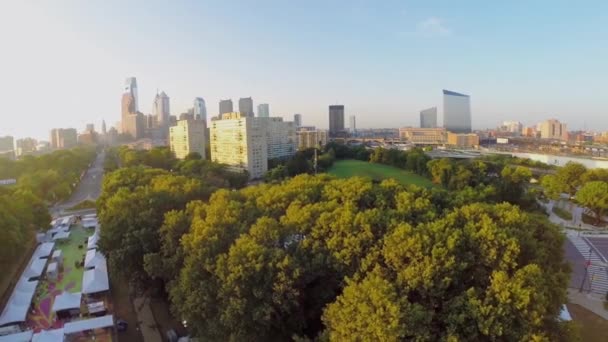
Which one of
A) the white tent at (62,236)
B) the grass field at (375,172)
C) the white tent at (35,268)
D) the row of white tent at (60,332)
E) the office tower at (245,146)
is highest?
the office tower at (245,146)

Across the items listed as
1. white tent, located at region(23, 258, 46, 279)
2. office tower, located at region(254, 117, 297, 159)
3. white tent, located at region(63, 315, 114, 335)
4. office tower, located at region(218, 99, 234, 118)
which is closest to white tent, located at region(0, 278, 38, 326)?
white tent, located at region(23, 258, 46, 279)

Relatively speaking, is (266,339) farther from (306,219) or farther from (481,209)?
(481,209)

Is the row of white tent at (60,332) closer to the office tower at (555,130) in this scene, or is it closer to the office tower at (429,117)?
the office tower at (555,130)

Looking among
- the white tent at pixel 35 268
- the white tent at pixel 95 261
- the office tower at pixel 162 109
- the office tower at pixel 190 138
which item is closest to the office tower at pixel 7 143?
the office tower at pixel 162 109

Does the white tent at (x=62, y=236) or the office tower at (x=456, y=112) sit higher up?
the office tower at (x=456, y=112)

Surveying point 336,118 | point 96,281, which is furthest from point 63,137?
point 96,281

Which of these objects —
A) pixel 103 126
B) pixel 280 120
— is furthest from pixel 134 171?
pixel 103 126

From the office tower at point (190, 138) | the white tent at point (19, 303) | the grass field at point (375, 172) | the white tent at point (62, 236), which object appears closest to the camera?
the white tent at point (19, 303)

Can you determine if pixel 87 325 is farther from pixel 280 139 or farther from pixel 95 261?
pixel 280 139

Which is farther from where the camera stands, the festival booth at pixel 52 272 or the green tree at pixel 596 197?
the green tree at pixel 596 197
